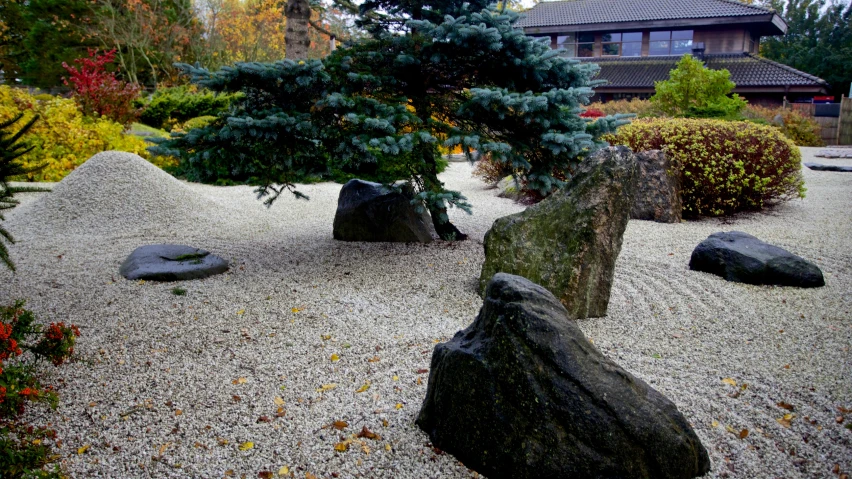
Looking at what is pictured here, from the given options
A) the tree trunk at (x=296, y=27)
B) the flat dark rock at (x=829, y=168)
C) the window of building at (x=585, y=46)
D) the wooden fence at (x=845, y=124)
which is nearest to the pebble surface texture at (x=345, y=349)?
the tree trunk at (x=296, y=27)

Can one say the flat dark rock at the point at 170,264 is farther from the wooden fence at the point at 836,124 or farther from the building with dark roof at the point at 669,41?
the wooden fence at the point at 836,124

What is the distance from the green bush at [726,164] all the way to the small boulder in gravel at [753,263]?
116 inches

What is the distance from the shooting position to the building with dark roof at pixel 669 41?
24.9m

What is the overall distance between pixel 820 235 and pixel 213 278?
7291 mm

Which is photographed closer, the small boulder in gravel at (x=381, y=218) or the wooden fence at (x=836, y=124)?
the small boulder in gravel at (x=381, y=218)

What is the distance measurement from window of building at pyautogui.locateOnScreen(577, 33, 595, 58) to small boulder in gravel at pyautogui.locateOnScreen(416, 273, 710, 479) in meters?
28.9

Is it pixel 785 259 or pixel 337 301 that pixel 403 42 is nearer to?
pixel 337 301

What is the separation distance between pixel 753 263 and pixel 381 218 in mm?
3828

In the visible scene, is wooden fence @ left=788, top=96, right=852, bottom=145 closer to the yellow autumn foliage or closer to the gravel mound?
the gravel mound

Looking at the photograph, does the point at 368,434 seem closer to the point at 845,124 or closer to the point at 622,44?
the point at 845,124

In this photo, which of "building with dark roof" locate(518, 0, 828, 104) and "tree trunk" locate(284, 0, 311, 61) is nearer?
"tree trunk" locate(284, 0, 311, 61)

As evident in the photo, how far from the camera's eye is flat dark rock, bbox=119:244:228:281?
5359 mm

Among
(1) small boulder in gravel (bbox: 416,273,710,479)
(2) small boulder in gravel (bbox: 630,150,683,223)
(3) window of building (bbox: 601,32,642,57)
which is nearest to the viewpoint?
(1) small boulder in gravel (bbox: 416,273,710,479)

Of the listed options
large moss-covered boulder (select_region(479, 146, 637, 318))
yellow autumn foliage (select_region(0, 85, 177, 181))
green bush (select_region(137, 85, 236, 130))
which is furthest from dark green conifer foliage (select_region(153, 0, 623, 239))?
green bush (select_region(137, 85, 236, 130))
